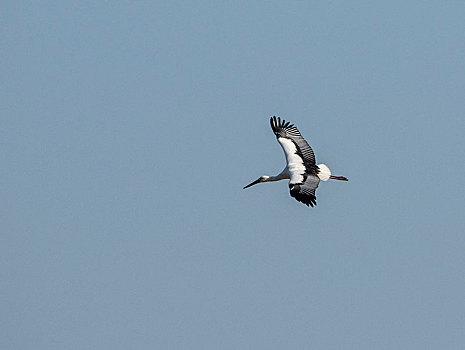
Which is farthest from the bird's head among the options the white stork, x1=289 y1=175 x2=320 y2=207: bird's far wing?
x1=289 y1=175 x2=320 y2=207: bird's far wing

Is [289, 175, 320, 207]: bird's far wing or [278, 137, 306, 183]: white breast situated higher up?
[278, 137, 306, 183]: white breast

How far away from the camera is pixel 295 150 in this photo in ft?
153

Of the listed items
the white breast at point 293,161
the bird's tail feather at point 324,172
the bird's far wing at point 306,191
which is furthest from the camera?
the bird's tail feather at point 324,172

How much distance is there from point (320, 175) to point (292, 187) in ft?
9.59

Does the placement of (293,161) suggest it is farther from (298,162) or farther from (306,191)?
(306,191)

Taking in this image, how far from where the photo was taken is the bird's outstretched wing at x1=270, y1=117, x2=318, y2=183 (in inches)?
1741

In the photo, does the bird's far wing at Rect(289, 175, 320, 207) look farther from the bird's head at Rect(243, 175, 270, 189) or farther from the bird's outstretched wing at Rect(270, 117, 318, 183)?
the bird's head at Rect(243, 175, 270, 189)

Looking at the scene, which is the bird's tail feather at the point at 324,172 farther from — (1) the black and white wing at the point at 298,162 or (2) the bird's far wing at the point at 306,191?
(2) the bird's far wing at the point at 306,191

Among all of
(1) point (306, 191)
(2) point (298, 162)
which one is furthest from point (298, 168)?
(1) point (306, 191)

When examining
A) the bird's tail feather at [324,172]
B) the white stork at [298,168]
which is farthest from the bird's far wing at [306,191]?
the bird's tail feather at [324,172]

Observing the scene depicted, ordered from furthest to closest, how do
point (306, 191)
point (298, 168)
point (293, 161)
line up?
point (293, 161) < point (298, 168) < point (306, 191)

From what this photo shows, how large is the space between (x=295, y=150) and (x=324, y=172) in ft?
7.79

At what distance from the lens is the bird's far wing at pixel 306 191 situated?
4078cm

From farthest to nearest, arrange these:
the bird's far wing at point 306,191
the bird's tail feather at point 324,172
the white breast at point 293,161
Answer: the bird's tail feather at point 324,172 → the white breast at point 293,161 → the bird's far wing at point 306,191
